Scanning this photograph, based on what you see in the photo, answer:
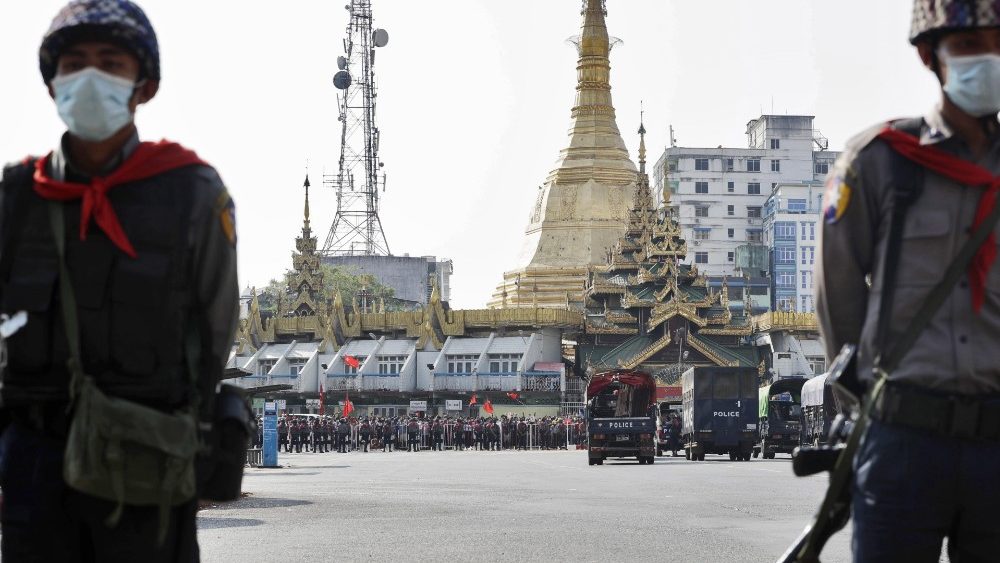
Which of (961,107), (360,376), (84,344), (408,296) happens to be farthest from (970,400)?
(408,296)

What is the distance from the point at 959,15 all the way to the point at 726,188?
142 m

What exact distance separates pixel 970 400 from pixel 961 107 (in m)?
0.83

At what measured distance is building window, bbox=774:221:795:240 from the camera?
13188cm

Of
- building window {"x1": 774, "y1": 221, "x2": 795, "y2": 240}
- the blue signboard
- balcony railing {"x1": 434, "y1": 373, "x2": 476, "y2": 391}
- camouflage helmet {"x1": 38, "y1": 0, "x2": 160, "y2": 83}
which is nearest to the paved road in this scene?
camouflage helmet {"x1": 38, "y1": 0, "x2": 160, "y2": 83}

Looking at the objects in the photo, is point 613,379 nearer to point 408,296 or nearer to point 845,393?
point 845,393

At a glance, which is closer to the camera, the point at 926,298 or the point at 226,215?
the point at 926,298

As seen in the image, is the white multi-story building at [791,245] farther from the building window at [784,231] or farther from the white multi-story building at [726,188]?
the white multi-story building at [726,188]

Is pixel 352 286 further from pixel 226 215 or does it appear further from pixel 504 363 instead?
pixel 226 215

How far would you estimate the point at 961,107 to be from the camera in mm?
5020

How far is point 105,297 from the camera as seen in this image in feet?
16.1

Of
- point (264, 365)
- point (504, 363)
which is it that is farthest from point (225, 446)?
point (264, 365)

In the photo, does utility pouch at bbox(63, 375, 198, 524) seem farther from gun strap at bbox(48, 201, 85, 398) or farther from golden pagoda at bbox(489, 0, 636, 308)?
golden pagoda at bbox(489, 0, 636, 308)

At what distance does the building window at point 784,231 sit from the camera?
131875 millimetres

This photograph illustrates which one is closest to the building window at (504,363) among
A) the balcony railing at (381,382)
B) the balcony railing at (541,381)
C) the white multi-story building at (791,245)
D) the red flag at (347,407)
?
the balcony railing at (541,381)
